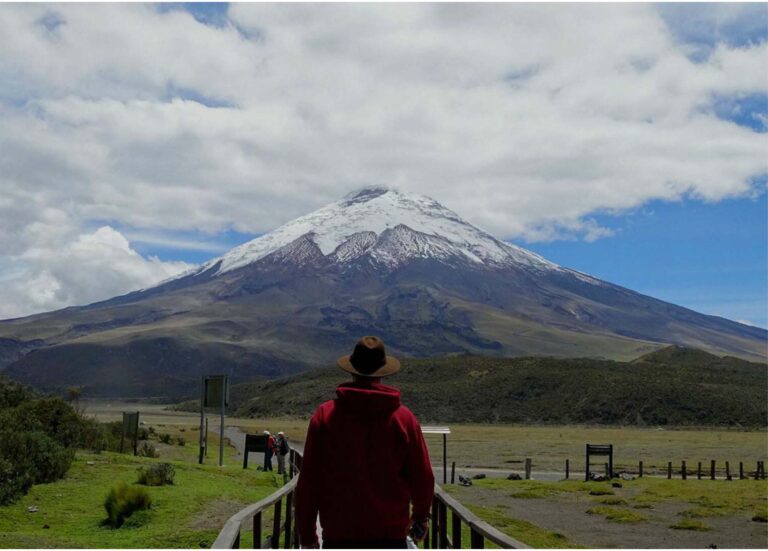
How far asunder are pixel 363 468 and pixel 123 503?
9576mm

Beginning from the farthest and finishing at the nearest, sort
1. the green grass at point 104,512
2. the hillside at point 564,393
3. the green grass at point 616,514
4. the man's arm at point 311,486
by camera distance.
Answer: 1. the hillside at point 564,393
2. the green grass at point 616,514
3. the green grass at point 104,512
4. the man's arm at point 311,486

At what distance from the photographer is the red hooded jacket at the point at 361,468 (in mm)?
4840

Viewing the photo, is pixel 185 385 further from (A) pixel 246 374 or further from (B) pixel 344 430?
(B) pixel 344 430

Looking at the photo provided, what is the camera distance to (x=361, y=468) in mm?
4844

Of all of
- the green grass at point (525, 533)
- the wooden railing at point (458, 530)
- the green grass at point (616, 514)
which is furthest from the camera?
the green grass at point (616, 514)

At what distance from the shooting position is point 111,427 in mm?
32594

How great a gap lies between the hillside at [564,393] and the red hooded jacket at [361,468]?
81219mm

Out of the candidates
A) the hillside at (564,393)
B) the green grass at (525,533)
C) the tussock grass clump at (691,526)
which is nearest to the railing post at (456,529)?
the green grass at (525,533)

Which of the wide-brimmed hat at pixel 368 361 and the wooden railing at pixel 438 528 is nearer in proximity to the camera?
the wide-brimmed hat at pixel 368 361

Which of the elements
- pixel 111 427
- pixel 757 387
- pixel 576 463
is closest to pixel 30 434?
pixel 111 427

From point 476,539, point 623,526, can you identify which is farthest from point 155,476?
point 476,539

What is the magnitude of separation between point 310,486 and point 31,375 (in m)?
211

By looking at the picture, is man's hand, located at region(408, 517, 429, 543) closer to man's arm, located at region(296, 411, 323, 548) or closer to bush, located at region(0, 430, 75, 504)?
man's arm, located at region(296, 411, 323, 548)

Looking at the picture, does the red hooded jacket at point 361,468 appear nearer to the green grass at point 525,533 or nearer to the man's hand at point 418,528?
the man's hand at point 418,528
